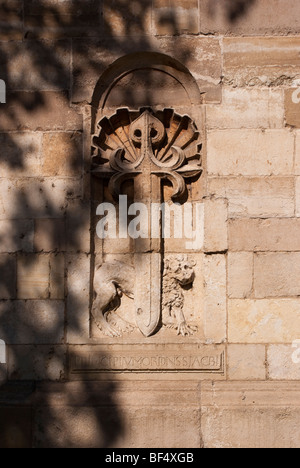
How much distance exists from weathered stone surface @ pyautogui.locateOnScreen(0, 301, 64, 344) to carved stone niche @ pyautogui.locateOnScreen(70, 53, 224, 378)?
0.94ft

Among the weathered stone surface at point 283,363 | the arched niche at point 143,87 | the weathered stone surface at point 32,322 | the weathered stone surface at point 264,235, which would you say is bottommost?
the weathered stone surface at point 283,363

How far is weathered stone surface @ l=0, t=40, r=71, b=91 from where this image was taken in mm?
5719

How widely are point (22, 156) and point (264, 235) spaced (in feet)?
7.08

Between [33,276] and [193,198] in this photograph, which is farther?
[193,198]

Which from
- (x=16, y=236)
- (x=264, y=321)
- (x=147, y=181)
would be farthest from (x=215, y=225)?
(x=16, y=236)

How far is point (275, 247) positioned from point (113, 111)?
1.84m

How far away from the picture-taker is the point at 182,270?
18.4 feet

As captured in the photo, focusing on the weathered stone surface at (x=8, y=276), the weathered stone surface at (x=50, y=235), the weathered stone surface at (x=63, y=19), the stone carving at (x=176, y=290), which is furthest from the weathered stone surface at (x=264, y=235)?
the weathered stone surface at (x=63, y=19)

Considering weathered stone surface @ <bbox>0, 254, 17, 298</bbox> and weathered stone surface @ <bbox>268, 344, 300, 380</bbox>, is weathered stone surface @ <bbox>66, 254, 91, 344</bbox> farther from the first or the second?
weathered stone surface @ <bbox>268, 344, 300, 380</bbox>

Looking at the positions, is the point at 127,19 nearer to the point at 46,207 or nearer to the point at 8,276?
the point at 46,207

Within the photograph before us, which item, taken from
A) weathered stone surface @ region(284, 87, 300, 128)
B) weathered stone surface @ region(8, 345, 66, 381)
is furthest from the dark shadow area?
weathered stone surface @ region(284, 87, 300, 128)

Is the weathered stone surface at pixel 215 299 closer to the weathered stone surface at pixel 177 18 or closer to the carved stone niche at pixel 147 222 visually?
the carved stone niche at pixel 147 222

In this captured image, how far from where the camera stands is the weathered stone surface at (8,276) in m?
5.58

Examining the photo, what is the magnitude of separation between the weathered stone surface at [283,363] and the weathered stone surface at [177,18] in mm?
2784
